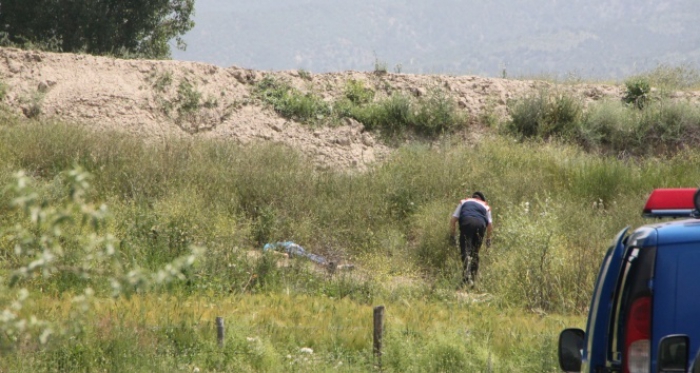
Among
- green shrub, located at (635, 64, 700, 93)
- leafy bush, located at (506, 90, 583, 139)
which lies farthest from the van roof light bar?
green shrub, located at (635, 64, 700, 93)

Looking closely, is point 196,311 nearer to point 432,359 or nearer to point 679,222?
point 432,359

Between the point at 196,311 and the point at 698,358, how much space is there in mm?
8468

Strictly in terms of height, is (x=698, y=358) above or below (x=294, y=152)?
below

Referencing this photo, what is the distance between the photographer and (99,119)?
74.5ft

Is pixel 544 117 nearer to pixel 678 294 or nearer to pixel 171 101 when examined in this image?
pixel 171 101

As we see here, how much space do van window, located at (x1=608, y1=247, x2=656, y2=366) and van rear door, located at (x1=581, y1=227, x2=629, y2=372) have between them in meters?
0.08

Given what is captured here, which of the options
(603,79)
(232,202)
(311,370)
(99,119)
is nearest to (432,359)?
(311,370)

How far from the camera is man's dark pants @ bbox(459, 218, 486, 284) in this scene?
16156 mm

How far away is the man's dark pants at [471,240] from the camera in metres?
16.2

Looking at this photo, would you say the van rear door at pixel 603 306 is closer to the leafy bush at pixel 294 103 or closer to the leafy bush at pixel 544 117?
the leafy bush at pixel 544 117

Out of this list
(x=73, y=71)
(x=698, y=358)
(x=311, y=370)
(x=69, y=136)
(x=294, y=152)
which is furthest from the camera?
(x=73, y=71)

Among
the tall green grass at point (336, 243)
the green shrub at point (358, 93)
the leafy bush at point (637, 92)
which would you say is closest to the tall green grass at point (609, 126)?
the tall green grass at point (336, 243)

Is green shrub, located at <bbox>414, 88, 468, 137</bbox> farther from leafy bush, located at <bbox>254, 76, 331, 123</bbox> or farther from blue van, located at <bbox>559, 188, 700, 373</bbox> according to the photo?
blue van, located at <bbox>559, 188, 700, 373</bbox>

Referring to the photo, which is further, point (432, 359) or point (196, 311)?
point (196, 311)
